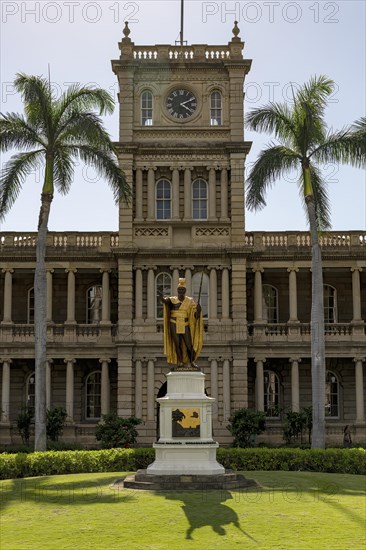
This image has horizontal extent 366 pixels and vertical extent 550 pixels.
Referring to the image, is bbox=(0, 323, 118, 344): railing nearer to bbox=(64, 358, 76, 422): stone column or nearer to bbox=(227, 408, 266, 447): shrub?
bbox=(64, 358, 76, 422): stone column

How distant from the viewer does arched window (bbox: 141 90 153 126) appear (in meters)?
37.7

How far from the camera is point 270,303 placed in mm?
39562

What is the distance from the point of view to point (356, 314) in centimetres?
3775

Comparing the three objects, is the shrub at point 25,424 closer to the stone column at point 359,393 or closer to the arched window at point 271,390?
the arched window at point 271,390

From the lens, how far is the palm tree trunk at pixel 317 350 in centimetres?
2742

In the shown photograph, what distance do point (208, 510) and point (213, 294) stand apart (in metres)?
20.1

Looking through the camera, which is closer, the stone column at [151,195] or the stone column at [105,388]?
the stone column at [105,388]

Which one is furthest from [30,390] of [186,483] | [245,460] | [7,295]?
[186,483]

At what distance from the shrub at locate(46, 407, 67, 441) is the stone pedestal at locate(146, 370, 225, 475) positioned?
14.8 meters

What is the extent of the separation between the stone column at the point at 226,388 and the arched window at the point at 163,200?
6.65 metres

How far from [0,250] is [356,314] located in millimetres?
15468

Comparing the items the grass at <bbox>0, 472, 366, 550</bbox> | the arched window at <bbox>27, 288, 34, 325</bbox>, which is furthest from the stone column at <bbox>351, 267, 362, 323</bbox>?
the grass at <bbox>0, 472, 366, 550</bbox>

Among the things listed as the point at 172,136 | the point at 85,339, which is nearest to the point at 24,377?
the point at 85,339

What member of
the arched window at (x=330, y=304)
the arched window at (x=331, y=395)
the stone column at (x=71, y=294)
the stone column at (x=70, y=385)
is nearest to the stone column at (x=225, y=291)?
the arched window at (x=330, y=304)
